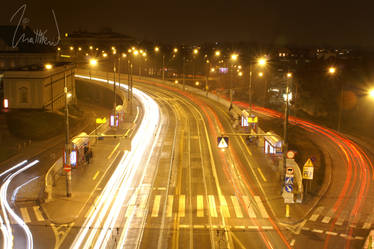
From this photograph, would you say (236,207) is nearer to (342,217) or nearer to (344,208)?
(342,217)

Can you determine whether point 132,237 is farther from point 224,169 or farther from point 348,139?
point 348,139

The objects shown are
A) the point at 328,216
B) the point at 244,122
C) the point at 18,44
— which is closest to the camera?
the point at 328,216

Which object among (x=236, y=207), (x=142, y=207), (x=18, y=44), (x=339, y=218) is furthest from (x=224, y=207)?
(x=18, y=44)

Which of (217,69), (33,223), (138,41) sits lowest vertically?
(33,223)

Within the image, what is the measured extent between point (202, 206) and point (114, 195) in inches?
206

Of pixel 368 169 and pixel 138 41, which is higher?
pixel 138 41

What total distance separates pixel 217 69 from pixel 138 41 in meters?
40.3

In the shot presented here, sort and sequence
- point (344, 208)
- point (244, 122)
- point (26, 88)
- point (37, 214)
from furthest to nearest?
point (26, 88) → point (244, 122) → point (344, 208) → point (37, 214)

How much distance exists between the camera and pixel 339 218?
20.6 metres

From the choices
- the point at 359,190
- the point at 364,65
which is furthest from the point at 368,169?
the point at 364,65

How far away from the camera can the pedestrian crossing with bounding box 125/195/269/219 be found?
20734 millimetres

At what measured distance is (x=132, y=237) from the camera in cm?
1758

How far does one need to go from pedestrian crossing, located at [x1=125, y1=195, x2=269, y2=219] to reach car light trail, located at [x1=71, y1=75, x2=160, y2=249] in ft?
3.22

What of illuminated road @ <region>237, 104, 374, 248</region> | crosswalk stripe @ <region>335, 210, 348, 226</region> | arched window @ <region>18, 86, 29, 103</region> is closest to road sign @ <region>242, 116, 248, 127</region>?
illuminated road @ <region>237, 104, 374, 248</region>
